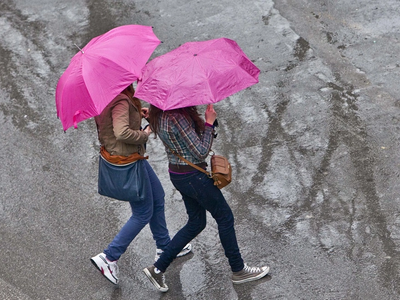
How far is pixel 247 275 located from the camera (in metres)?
4.72

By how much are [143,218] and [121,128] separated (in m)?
0.97

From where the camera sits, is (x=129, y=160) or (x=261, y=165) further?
(x=261, y=165)

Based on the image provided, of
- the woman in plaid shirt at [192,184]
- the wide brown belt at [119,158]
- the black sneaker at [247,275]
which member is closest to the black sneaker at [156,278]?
the woman in plaid shirt at [192,184]

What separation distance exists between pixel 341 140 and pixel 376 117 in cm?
54

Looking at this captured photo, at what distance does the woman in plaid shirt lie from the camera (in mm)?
4004

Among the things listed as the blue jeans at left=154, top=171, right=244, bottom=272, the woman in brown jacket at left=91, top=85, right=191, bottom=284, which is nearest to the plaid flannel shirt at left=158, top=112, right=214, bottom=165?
the blue jeans at left=154, top=171, right=244, bottom=272

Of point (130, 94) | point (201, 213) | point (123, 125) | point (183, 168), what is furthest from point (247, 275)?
point (130, 94)

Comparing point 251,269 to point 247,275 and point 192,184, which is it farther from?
point 192,184

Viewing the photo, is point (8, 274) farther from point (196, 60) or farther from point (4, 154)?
point (196, 60)

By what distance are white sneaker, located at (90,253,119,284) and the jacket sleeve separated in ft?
3.85

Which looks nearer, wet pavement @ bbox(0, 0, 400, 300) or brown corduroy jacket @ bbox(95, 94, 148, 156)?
brown corduroy jacket @ bbox(95, 94, 148, 156)

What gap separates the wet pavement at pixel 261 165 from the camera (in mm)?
4863

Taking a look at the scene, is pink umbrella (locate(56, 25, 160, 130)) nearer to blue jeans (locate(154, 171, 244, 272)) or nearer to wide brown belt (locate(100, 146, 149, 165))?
wide brown belt (locate(100, 146, 149, 165))

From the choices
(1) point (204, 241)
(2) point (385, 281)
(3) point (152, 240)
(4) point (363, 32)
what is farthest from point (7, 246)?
(4) point (363, 32)
